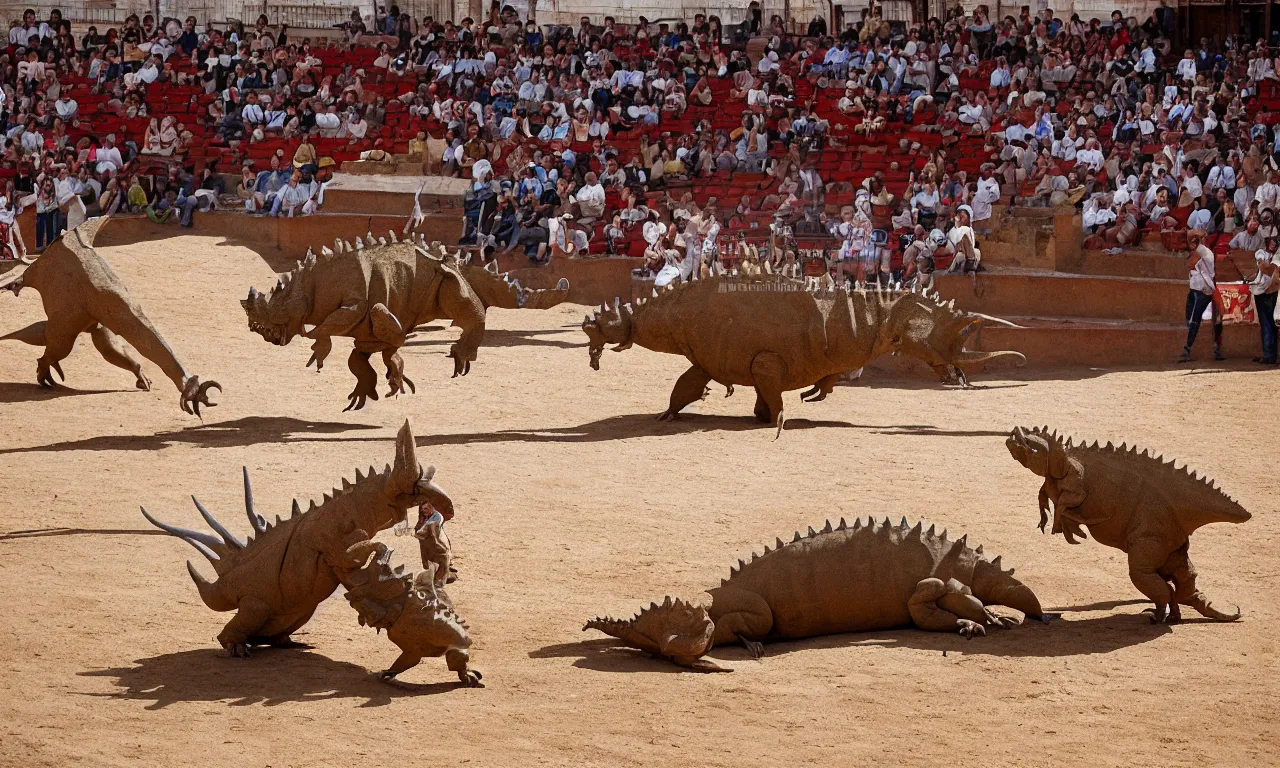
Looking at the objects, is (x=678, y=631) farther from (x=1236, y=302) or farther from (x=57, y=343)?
(x=1236, y=302)

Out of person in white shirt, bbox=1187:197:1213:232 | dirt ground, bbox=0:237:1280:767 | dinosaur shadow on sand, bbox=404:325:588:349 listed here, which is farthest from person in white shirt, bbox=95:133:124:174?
person in white shirt, bbox=1187:197:1213:232

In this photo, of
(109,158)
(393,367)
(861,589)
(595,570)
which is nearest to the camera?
(861,589)

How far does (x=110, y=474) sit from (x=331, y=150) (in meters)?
17.6

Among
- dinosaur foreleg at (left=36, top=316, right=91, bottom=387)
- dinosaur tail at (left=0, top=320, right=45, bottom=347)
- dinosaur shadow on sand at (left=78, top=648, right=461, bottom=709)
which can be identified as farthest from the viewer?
dinosaur tail at (left=0, top=320, right=45, bottom=347)

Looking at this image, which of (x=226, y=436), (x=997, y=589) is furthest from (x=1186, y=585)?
(x=226, y=436)

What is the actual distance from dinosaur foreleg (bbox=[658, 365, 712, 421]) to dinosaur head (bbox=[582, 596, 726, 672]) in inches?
317

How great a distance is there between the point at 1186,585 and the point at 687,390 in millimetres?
7986

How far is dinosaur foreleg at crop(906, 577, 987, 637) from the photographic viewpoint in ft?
32.9

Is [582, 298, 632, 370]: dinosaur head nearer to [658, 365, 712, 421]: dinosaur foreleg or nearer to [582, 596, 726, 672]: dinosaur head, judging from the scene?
[658, 365, 712, 421]: dinosaur foreleg

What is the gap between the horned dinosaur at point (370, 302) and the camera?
651 inches

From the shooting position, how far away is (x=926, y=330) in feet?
54.7

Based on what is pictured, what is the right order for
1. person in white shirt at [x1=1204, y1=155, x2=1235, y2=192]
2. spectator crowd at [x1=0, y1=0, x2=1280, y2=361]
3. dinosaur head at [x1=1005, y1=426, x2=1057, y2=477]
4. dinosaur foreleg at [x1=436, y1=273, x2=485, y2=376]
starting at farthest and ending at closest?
spectator crowd at [x1=0, y1=0, x2=1280, y2=361] → person in white shirt at [x1=1204, y1=155, x2=1235, y2=192] → dinosaur foreleg at [x1=436, y1=273, x2=485, y2=376] → dinosaur head at [x1=1005, y1=426, x2=1057, y2=477]

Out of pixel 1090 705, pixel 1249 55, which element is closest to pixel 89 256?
pixel 1090 705

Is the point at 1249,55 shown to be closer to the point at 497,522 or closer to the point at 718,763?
the point at 497,522
